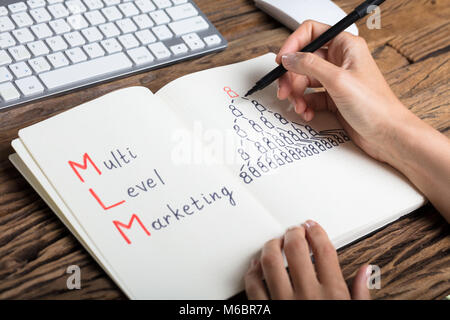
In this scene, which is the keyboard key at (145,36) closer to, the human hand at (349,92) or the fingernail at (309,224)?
the human hand at (349,92)

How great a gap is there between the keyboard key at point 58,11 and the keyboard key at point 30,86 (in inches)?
5.3

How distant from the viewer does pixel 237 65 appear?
81 centimetres

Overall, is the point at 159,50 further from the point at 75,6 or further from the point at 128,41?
the point at 75,6

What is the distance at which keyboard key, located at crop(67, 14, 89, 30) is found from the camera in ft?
2.64

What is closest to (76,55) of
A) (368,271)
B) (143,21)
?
(143,21)

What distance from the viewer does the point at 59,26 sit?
799 mm

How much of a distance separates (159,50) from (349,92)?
11.9 inches

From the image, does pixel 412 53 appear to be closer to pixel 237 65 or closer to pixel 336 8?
pixel 336 8

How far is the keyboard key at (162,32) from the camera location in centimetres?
83

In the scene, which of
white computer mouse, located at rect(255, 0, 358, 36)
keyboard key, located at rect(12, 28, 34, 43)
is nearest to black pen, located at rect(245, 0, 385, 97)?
white computer mouse, located at rect(255, 0, 358, 36)

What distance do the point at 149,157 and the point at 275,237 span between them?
18 cm

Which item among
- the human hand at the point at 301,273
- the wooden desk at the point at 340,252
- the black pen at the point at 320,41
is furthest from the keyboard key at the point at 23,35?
the human hand at the point at 301,273

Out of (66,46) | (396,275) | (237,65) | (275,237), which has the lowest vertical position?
(396,275)
